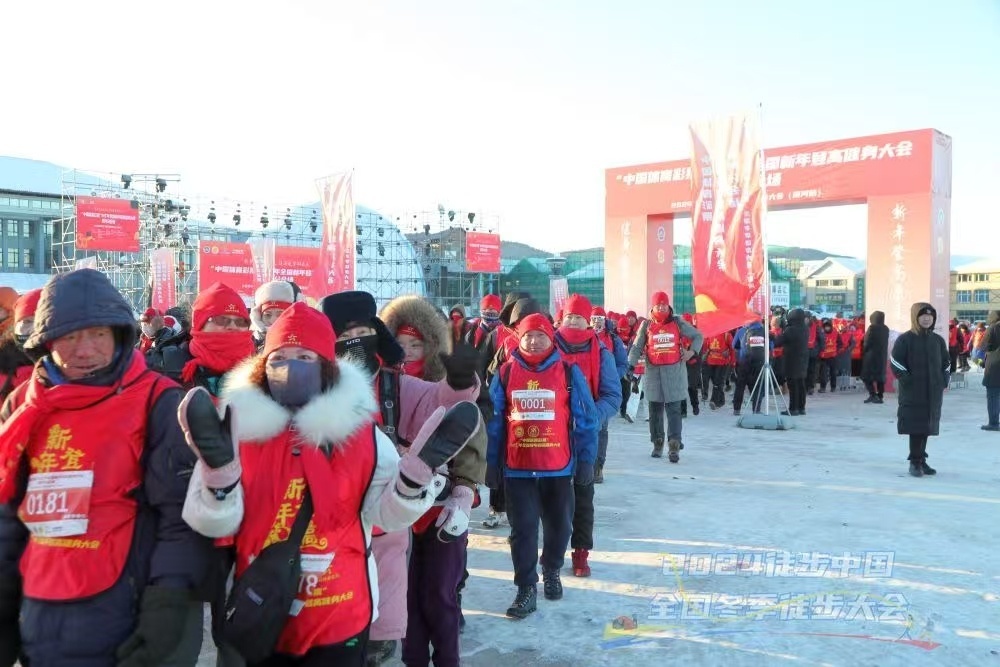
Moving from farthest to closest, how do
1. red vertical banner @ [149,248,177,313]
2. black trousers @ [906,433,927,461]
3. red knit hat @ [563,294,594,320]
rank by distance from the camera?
red vertical banner @ [149,248,177,313]
black trousers @ [906,433,927,461]
red knit hat @ [563,294,594,320]

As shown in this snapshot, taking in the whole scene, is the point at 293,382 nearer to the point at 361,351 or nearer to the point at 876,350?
the point at 361,351

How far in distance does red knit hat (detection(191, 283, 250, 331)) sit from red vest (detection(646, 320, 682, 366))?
5.61 meters

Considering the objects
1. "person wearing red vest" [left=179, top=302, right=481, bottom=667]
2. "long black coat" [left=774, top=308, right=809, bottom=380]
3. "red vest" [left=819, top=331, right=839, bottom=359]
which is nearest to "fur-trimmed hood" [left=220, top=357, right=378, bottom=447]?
"person wearing red vest" [left=179, top=302, right=481, bottom=667]

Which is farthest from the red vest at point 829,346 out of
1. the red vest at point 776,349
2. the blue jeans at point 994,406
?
the blue jeans at point 994,406

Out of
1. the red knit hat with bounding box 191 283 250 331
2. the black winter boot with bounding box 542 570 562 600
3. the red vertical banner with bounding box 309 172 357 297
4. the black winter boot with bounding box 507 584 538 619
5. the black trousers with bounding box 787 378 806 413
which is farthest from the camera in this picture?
the red vertical banner with bounding box 309 172 357 297

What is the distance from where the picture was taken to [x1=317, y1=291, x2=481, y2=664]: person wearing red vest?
279 cm

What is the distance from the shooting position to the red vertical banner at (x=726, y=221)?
983 centimetres

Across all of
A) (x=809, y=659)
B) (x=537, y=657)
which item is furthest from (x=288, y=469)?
(x=809, y=659)

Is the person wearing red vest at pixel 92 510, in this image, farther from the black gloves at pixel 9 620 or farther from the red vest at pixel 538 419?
the red vest at pixel 538 419

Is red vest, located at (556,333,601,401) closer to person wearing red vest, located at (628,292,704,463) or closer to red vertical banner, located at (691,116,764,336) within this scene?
person wearing red vest, located at (628,292,704,463)

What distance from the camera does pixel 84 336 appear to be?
200 centimetres

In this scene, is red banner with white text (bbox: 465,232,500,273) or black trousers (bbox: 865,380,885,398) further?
red banner with white text (bbox: 465,232,500,273)

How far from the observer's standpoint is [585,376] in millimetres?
5020

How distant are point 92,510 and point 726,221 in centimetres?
928
